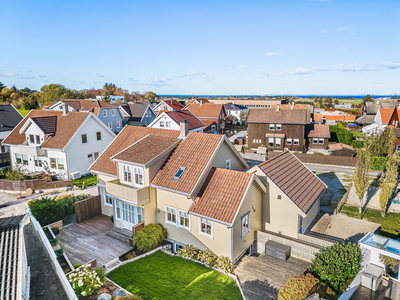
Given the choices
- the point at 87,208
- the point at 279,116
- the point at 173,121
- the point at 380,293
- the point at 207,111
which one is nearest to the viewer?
the point at 380,293

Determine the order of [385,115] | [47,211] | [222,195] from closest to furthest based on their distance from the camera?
[222,195] → [47,211] → [385,115]

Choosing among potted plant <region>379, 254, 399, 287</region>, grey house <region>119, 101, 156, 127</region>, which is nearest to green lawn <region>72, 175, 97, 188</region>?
potted plant <region>379, 254, 399, 287</region>

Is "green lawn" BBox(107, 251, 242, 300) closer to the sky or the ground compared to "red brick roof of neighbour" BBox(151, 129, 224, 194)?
closer to the ground

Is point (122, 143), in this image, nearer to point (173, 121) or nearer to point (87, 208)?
point (87, 208)

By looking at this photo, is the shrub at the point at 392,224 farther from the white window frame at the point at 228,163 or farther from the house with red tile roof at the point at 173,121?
the house with red tile roof at the point at 173,121

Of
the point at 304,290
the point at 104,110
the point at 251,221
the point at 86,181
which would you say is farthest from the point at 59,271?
the point at 104,110

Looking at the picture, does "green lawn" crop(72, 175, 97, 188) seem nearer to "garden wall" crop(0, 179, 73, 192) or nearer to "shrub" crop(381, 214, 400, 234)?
"garden wall" crop(0, 179, 73, 192)

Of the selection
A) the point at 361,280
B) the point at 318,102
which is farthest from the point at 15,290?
the point at 318,102
